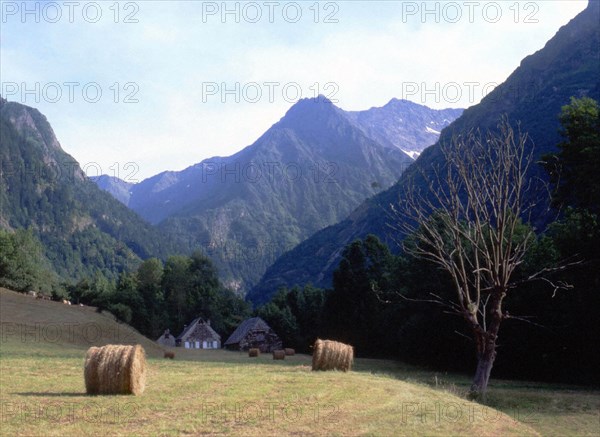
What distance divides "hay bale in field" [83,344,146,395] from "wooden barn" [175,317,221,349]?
83.9 metres

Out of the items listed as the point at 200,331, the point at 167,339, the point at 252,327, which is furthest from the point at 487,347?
the point at 167,339

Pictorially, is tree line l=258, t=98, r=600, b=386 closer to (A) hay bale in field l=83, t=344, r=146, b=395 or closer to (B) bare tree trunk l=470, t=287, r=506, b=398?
(B) bare tree trunk l=470, t=287, r=506, b=398

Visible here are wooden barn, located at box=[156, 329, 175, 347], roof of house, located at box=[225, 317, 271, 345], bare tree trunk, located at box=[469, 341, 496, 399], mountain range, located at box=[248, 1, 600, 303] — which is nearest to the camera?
bare tree trunk, located at box=[469, 341, 496, 399]

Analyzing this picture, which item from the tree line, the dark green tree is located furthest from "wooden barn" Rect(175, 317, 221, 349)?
the dark green tree

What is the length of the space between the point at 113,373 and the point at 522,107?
486ft

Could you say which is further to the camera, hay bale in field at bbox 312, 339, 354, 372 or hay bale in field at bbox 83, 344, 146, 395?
hay bale in field at bbox 312, 339, 354, 372

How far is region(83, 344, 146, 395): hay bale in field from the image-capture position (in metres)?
15.7

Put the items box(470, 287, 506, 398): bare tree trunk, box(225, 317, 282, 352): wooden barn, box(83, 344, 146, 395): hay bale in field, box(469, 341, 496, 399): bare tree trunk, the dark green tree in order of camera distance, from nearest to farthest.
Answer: box(83, 344, 146, 395): hay bale in field, box(469, 341, 496, 399): bare tree trunk, box(470, 287, 506, 398): bare tree trunk, the dark green tree, box(225, 317, 282, 352): wooden barn

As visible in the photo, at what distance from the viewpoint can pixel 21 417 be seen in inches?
495

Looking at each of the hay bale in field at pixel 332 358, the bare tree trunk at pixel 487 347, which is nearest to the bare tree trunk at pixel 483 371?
the bare tree trunk at pixel 487 347

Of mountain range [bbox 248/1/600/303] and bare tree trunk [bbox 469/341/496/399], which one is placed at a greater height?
mountain range [bbox 248/1/600/303]

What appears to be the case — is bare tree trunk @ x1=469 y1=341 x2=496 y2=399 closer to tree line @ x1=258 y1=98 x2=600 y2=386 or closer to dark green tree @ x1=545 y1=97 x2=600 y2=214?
tree line @ x1=258 y1=98 x2=600 y2=386

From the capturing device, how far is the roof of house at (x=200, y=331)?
328 feet

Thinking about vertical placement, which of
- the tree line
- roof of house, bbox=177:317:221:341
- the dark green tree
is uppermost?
the dark green tree
